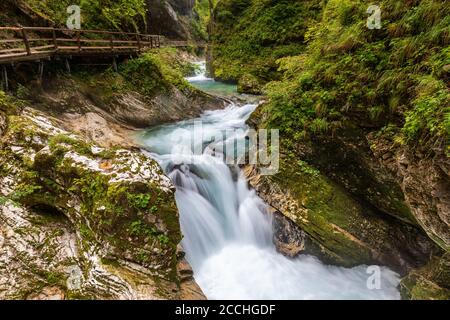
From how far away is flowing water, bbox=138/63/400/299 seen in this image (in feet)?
19.7

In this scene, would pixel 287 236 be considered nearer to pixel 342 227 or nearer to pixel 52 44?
pixel 342 227

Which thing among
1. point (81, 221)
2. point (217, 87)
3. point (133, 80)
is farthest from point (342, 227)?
point (217, 87)

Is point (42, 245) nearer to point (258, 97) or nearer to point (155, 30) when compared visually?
point (258, 97)

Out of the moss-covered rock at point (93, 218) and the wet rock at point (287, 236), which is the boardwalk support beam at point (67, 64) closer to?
the moss-covered rock at point (93, 218)

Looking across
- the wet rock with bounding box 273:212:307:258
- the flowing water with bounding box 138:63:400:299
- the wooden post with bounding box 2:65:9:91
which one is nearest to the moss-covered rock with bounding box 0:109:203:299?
the flowing water with bounding box 138:63:400:299

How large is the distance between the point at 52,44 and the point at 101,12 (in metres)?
2.89

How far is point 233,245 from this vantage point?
23.4 ft

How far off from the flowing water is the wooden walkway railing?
142 inches

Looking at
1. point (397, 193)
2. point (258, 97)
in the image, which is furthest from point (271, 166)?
point (258, 97)

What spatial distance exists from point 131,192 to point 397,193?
5.31 metres

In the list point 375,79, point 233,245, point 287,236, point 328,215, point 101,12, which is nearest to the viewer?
point 375,79

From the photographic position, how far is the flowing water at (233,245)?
601 cm

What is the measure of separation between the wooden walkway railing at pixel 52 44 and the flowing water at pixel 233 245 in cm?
361

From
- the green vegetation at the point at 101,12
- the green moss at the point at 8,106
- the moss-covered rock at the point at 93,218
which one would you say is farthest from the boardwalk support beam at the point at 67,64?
the moss-covered rock at the point at 93,218
